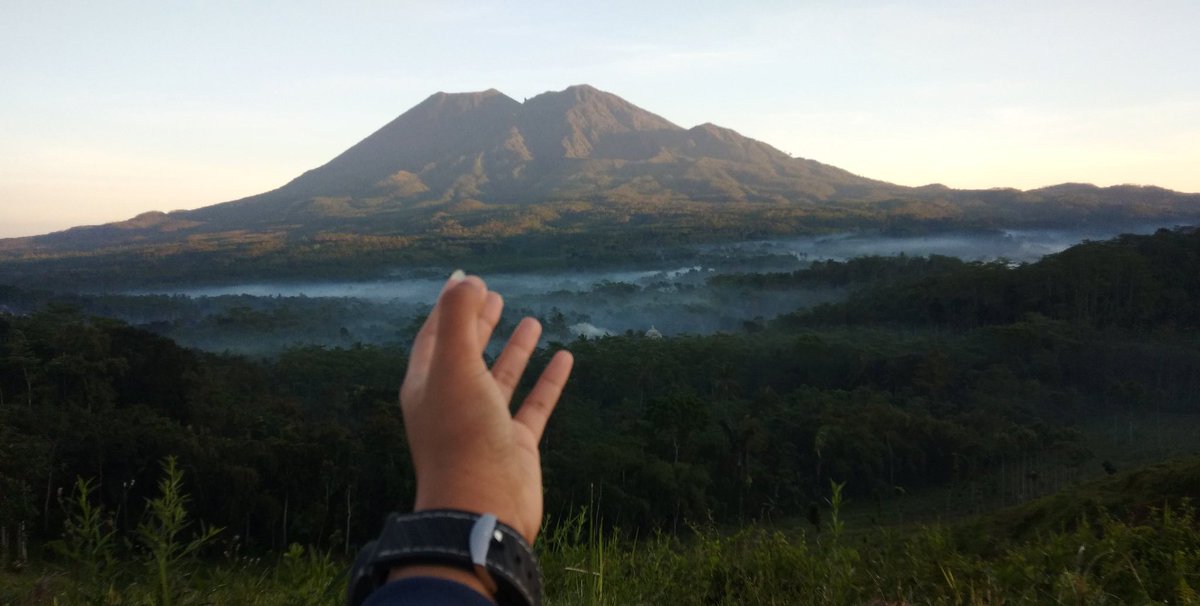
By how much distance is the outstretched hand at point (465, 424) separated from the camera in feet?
4.30

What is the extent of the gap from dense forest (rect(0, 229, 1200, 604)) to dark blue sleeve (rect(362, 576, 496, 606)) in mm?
1544

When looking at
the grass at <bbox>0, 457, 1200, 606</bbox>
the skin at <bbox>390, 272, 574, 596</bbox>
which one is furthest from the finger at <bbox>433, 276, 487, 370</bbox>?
the grass at <bbox>0, 457, 1200, 606</bbox>

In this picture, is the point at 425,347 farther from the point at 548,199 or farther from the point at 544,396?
the point at 548,199

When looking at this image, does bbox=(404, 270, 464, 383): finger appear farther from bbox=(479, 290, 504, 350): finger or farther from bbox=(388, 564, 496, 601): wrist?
bbox=(388, 564, 496, 601): wrist

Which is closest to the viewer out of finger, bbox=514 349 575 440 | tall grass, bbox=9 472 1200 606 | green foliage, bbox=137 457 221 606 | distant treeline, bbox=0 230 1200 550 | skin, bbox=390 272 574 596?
skin, bbox=390 272 574 596

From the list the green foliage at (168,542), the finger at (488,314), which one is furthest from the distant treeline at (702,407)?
the finger at (488,314)

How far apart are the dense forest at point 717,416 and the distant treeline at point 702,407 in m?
0.08

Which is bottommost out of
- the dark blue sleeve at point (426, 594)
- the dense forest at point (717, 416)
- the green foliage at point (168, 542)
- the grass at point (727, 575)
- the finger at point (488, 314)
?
the dense forest at point (717, 416)

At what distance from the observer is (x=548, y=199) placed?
107062mm

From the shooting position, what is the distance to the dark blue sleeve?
3.46 feet

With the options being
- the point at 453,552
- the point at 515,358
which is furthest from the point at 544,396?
the point at 453,552

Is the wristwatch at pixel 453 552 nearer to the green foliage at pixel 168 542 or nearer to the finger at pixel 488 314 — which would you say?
the finger at pixel 488 314

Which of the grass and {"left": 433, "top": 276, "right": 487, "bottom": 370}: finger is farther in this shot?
the grass

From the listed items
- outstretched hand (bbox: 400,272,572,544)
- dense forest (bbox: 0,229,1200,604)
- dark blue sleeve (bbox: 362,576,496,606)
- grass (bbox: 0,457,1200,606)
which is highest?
outstretched hand (bbox: 400,272,572,544)
